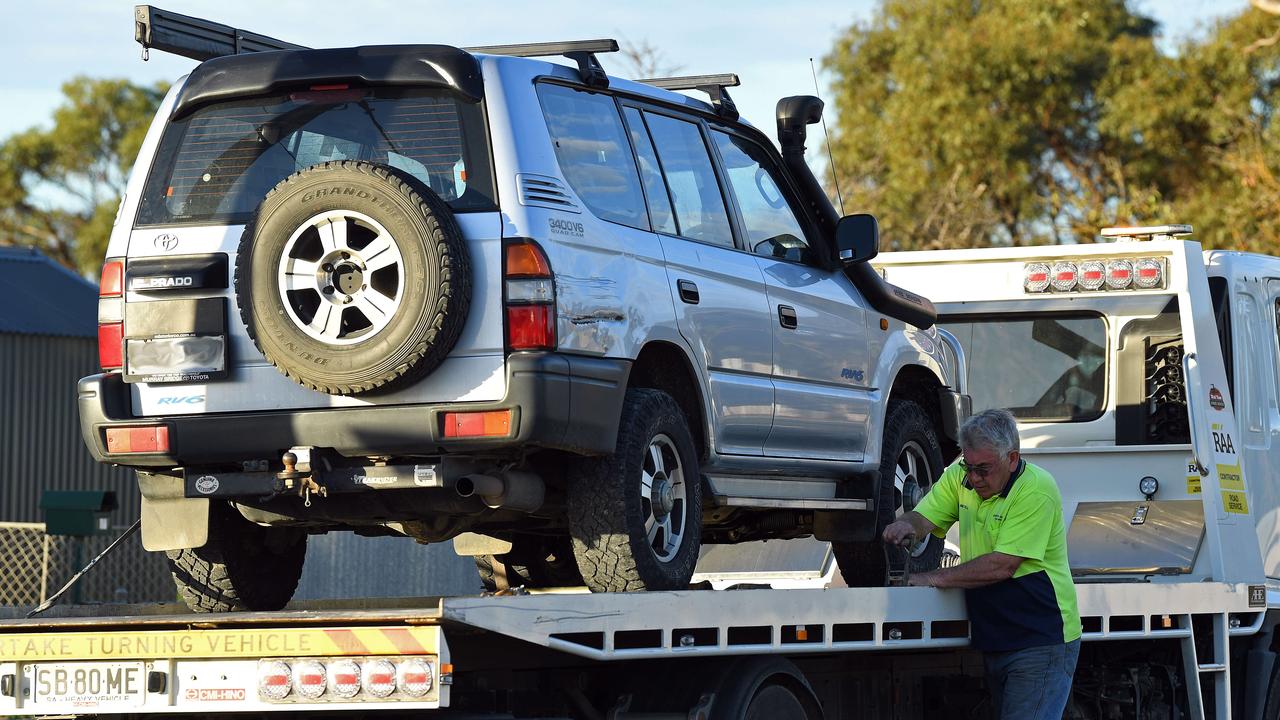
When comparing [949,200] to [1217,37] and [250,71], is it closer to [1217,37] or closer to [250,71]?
[1217,37]

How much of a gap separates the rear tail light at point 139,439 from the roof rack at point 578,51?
5.63ft

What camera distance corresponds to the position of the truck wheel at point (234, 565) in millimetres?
6727

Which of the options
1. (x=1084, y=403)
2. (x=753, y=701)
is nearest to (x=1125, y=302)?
(x=1084, y=403)

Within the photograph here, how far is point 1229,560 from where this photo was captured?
8.94 metres

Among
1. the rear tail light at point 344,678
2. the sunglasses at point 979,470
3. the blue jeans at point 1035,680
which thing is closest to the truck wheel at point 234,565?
the rear tail light at point 344,678

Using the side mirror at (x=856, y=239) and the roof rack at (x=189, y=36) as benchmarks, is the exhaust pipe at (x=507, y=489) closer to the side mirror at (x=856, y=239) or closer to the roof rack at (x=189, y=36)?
the roof rack at (x=189, y=36)

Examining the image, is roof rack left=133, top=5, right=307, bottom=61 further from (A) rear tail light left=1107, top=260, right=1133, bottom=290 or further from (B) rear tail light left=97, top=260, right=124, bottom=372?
(A) rear tail light left=1107, top=260, right=1133, bottom=290

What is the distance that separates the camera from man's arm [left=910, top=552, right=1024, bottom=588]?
682cm

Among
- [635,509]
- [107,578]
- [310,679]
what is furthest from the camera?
[107,578]

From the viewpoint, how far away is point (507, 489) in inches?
236

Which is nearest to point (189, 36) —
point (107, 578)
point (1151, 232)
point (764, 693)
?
point (764, 693)

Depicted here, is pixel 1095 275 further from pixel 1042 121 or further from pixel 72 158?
pixel 72 158

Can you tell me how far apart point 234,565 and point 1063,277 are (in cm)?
502

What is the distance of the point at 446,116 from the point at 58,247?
147ft
